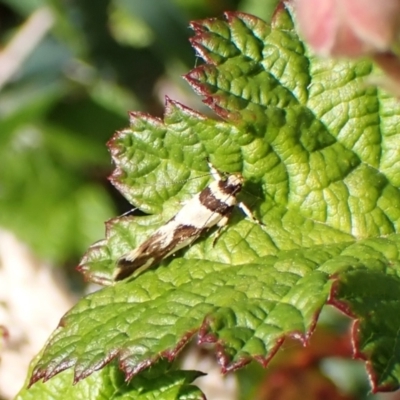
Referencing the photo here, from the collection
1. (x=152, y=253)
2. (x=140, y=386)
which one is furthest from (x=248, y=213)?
(x=140, y=386)

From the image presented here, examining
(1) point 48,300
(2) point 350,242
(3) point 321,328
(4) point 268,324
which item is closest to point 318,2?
(4) point 268,324

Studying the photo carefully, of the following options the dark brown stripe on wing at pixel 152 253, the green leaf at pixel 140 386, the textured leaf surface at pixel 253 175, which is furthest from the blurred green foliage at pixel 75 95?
the green leaf at pixel 140 386

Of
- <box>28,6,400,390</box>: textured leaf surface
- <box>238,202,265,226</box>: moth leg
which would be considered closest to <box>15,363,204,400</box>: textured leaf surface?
<box>28,6,400,390</box>: textured leaf surface

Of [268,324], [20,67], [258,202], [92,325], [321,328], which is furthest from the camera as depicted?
[20,67]

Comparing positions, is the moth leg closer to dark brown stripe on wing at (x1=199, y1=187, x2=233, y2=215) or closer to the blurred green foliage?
dark brown stripe on wing at (x1=199, y1=187, x2=233, y2=215)

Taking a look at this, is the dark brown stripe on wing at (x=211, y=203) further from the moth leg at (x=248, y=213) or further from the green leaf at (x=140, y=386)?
the green leaf at (x=140, y=386)

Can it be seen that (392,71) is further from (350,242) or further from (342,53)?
(350,242)

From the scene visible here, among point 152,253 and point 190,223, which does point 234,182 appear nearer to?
point 190,223
